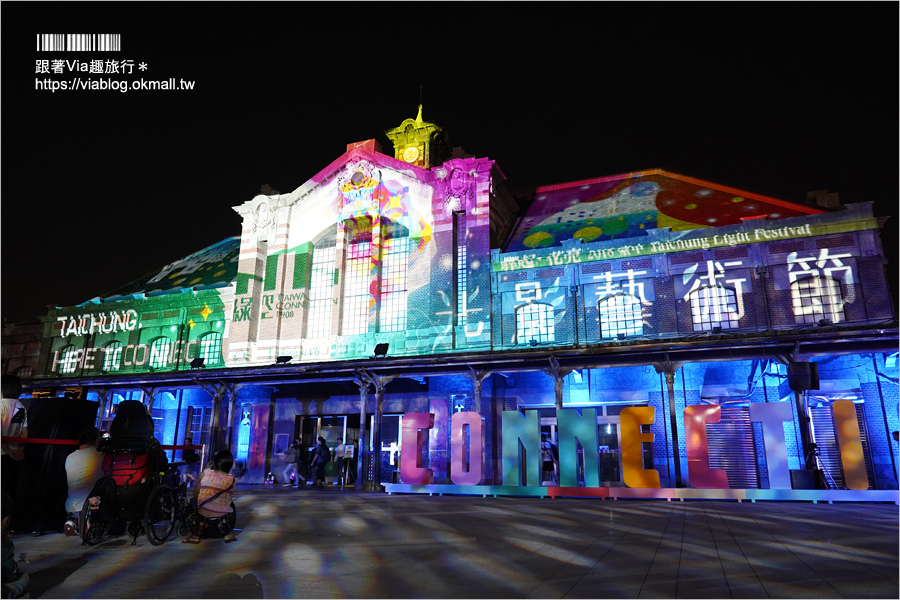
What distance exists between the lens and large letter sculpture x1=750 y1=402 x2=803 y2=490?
47.8 ft

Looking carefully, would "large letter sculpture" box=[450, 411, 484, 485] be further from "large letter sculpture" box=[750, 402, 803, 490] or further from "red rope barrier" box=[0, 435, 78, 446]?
"red rope barrier" box=[0, 435, 78, 446]

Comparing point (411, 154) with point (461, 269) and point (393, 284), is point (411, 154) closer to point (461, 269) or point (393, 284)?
point (393, 284)

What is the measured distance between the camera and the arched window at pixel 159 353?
1110 inches

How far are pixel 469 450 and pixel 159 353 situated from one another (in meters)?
18.4

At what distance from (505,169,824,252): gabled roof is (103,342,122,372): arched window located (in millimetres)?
19586

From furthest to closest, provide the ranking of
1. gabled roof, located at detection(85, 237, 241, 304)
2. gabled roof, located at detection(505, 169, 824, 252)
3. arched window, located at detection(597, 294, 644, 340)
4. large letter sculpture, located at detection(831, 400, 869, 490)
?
gabled roof, located at detection(85, 237, 241, 304) < gabled roof, located at detection(505, 169, 824, 252) < arched window, located at detection(597, 294, 644, 340) < large letter sculpture, located at detection(831, 400, 869, 490)

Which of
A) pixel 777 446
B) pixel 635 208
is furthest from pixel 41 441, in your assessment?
pixel 635 208

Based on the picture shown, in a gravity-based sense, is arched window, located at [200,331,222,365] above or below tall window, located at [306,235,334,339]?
below

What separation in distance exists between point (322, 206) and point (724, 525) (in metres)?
21.8

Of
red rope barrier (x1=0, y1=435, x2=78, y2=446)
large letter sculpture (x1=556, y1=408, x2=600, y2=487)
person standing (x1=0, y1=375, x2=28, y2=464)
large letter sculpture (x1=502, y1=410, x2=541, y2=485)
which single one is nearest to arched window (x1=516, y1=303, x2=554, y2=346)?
large letter sculpture (x1=502, y1=410, x2=541, y2=485)

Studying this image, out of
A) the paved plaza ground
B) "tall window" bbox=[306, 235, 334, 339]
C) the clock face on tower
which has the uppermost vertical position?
the clock face on tower

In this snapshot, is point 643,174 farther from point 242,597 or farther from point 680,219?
point 242,597

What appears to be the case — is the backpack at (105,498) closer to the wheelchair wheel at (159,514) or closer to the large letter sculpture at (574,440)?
the wheelchair wheel at (159,514)

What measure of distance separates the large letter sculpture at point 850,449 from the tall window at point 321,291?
18132 millimetres
